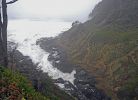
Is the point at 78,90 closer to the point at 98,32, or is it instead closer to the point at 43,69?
the point at 43,69

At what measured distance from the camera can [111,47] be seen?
6481 cm

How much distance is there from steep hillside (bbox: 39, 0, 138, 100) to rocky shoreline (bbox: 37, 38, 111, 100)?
1.06m

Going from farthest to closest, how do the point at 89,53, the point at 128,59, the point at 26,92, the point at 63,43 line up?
the point at 63,43
the point at 89,53
the point at 128,59
the point at 26,92

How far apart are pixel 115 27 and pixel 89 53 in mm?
11878

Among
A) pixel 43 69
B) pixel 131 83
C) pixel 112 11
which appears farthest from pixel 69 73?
pixel 112 11

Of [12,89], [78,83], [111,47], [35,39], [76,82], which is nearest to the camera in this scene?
[12,89]

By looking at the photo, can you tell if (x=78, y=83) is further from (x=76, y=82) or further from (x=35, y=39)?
(x=35, y=39)

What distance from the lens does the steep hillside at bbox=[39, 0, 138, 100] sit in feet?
166

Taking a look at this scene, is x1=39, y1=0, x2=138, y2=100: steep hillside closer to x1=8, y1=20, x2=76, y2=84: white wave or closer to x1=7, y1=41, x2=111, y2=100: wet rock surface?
x1=7, y1=41, x2=111, y2=100: wet rock surface

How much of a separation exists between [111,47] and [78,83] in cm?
1328

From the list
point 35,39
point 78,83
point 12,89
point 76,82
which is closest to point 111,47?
point 76,82

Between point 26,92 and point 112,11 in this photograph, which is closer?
point 26,92

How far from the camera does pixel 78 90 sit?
51062 mm

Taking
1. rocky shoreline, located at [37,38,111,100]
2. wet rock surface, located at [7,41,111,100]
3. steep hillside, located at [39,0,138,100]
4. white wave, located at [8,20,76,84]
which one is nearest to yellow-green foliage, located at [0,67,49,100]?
wet rock surface, located at [7,41,111,100]
